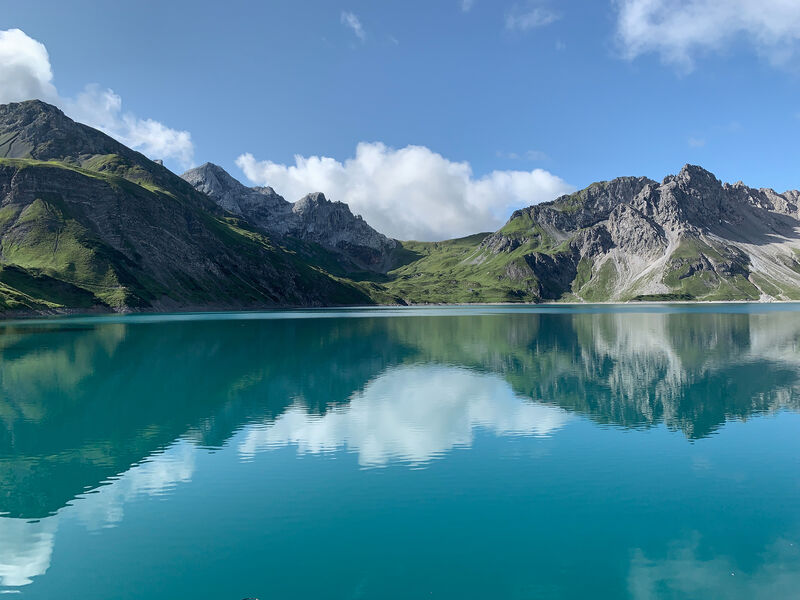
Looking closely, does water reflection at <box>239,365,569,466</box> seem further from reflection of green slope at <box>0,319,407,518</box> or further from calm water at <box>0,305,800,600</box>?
reflection of green slope at <box>0,319,407,518</box>

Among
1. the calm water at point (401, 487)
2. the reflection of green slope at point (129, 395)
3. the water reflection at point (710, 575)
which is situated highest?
the reflection of green slope at point (129, 395)

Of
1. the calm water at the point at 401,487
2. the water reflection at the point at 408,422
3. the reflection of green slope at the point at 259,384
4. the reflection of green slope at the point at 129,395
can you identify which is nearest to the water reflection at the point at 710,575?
the calm water at the point at 401,487

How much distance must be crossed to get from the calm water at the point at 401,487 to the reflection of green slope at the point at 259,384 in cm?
39

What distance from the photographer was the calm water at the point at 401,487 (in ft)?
60.3

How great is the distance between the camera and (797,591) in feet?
56.5

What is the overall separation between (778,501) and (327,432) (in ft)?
95.0

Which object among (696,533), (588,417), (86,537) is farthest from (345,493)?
(588,417)

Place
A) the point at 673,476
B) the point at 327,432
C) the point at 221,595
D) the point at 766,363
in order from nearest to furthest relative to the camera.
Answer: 1. the point at 221,595
2. the point at 673,476
3. the point at 327,432
4. the point at 766,363

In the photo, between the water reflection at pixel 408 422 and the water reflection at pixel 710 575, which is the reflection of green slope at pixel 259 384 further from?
the water reflection at pixel 710 575

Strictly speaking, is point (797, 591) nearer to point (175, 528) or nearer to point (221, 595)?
point (221, 595)

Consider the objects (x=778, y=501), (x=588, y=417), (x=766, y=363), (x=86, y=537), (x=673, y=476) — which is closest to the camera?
(x=86, y=537)

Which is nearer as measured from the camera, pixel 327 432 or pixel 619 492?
pixel 619 492

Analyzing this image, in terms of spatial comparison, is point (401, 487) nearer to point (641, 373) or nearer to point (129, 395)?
point (129, 395)

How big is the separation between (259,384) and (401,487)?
1490 inches
